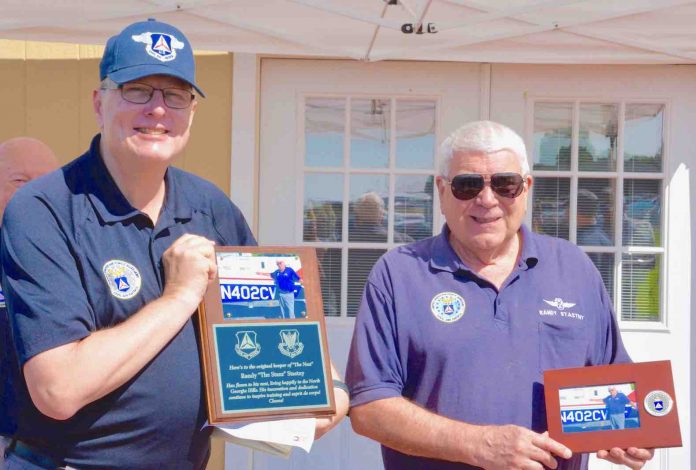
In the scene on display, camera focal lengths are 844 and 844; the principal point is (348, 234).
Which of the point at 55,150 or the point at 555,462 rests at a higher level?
the point at 55,150

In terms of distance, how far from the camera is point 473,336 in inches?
88.0

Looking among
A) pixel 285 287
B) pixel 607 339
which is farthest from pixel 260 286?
pixel 607 339

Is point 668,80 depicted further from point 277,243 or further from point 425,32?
point 277,243

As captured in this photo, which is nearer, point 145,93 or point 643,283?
point 145,93

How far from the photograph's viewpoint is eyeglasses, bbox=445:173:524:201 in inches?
91.0

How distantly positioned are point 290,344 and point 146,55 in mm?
739

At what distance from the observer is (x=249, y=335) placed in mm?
1962

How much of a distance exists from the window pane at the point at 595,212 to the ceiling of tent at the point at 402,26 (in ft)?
2.56

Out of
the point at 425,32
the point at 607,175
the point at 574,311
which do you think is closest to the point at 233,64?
the point at 425,32

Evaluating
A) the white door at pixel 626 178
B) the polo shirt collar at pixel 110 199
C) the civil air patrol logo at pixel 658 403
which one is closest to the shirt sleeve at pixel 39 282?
the polo shirt collar at pixel 110 199

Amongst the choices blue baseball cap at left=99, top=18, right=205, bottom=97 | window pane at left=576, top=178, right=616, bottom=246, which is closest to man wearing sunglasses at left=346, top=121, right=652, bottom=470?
blue baseball cap at left=99, top=18, right=205, bottom=97

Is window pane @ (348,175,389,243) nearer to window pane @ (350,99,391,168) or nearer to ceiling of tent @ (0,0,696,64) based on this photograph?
window pane @ (350,99,391,168)

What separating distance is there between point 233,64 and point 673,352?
2.75 metres

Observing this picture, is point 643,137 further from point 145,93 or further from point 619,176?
point 145,93
